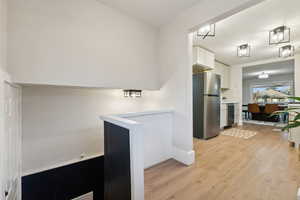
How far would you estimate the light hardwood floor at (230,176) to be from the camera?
1.32 m

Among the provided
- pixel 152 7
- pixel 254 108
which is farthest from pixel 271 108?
pixel 152 7

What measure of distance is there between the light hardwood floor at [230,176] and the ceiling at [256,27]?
7.89ft

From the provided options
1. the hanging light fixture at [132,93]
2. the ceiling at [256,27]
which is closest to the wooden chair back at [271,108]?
the ceiling at [256,27]

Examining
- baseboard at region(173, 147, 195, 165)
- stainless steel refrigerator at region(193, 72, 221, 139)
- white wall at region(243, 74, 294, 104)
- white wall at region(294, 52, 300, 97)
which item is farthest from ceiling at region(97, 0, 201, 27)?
white wall at region(243, 74, 294, 104)

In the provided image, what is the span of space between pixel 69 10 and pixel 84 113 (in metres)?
1.61

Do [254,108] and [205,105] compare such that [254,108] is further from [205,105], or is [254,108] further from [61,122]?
[61,122]

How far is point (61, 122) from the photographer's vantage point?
2.11 metres

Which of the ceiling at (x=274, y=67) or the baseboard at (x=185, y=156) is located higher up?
the ceiling at (x=274, y=67)

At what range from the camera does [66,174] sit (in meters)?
1.97

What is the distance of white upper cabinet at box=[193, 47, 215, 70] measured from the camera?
331 cm

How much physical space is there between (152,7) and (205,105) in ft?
7.97

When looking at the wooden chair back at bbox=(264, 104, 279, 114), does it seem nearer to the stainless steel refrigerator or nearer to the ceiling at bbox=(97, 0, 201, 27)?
the stainless steel refrigerator

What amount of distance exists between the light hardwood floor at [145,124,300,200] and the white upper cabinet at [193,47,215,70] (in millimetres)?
2210

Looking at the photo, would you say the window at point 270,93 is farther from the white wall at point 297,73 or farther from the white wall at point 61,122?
the white wall at point 61,122
